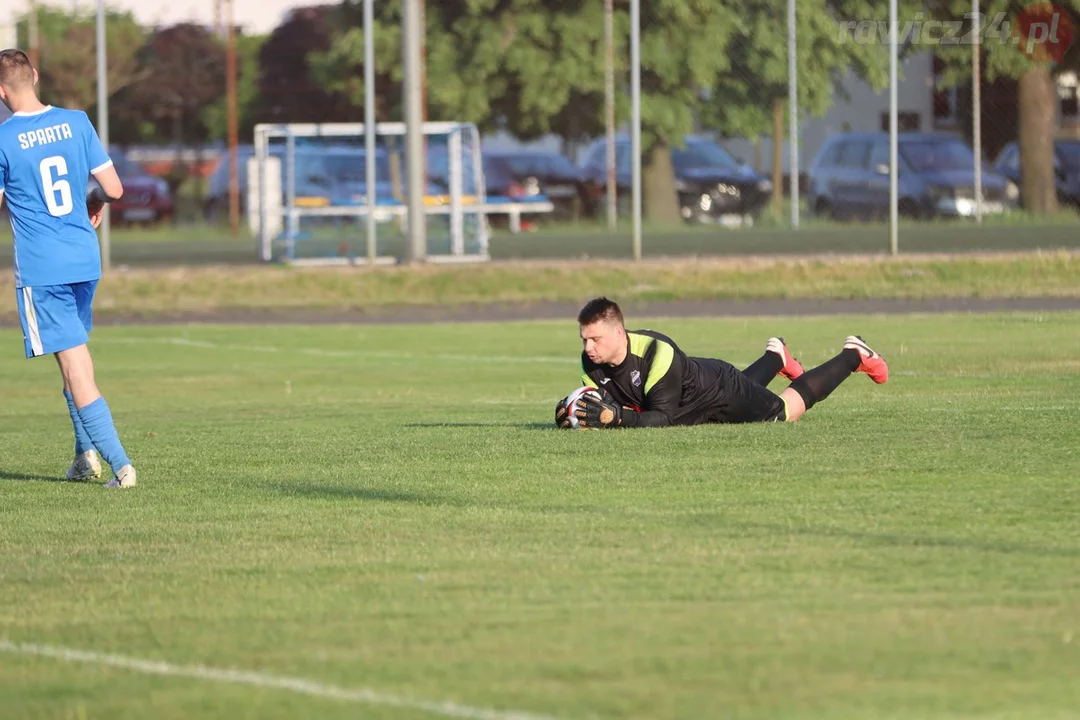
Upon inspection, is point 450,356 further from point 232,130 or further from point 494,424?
point 232,130

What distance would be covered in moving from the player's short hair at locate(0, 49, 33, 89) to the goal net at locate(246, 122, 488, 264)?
16.2 m

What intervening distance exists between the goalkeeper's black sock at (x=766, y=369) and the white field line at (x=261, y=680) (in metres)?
6.21

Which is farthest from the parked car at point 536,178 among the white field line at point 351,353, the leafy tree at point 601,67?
the white field line at point 351,353

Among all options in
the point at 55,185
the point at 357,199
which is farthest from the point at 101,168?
the point at 357,199

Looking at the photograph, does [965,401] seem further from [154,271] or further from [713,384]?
[154,271]

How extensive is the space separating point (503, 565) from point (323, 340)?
14.5 meters

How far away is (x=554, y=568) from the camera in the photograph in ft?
22.3

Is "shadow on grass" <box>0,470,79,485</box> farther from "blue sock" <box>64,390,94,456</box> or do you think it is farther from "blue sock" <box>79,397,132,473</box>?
"blue sock" <box>79,397,132,473</box>

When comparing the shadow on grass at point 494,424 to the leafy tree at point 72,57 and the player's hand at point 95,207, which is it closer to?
the player's hand at point 95,207

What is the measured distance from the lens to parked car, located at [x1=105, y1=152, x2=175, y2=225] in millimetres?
42062

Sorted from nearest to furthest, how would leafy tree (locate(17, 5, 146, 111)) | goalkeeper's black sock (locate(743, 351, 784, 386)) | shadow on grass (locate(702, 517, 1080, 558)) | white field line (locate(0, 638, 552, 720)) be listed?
white field line (locate(0, 638, 552, 720)), shadow on grass (locate(702, 517, 1080, 558)), goalkeeper's black sock (locate(743, 351, 784, 386)), leafy tree (locate(17, 5, 146, 111))

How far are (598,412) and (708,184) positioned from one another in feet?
89.5

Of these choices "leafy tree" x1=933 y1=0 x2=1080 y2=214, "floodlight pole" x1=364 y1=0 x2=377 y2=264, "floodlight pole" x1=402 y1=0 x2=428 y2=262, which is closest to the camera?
"floodlight pole" x1=364 y1=0 x2=377 y2=264

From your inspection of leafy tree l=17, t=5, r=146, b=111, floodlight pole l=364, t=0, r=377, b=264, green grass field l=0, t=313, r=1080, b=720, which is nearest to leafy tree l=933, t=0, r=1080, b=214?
floodlight pole l=364, t=0, r=377, b=264
